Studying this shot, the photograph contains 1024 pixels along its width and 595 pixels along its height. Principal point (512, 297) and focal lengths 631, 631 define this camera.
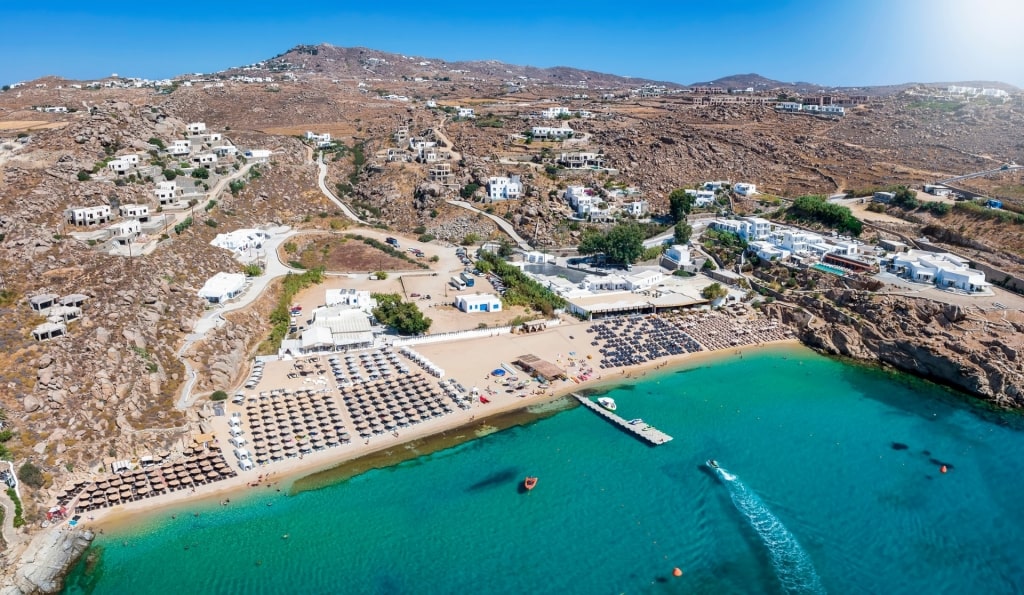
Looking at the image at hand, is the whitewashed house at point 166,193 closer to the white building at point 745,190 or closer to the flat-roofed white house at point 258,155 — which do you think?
the flat-roofed white house at point 258,155

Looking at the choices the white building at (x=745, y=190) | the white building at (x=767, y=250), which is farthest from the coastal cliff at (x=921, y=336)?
the white building at (x=745, y=190)

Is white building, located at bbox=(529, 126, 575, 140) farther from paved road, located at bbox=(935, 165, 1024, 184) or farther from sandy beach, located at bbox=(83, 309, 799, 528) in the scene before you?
sandy beach, located at bbox=(83, 309, 799, 528)

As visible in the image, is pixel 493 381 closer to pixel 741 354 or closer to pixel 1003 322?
pixel 741 354

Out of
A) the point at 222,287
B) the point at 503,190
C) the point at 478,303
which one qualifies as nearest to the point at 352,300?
the point at 222,287

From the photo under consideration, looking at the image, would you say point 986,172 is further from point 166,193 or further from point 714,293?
point 166,193

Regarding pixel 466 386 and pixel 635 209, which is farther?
pixel 635 209

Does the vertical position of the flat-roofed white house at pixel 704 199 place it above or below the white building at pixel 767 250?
above

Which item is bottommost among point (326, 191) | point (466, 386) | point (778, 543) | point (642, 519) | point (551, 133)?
point (778, 543)
